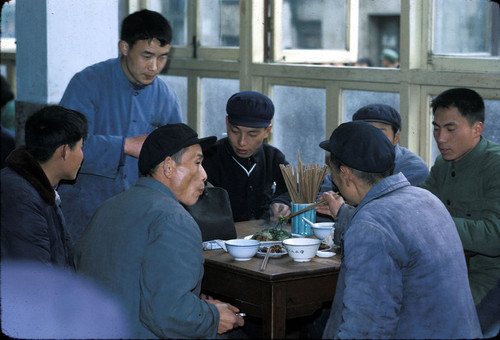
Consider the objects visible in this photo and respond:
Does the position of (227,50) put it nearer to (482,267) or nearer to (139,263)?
(482,267)

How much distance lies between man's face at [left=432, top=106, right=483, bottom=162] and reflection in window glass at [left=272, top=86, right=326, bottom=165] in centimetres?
133

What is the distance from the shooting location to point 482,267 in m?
3.27

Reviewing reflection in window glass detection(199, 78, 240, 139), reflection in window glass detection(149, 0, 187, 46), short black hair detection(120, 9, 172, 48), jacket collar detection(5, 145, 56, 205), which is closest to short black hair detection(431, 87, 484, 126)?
short black hair detection(120, 9, 172, 48)

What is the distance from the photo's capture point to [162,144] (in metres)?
2.52

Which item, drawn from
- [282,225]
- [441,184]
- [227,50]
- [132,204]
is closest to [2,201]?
[132,204]

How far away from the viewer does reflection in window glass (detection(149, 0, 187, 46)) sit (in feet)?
18.4

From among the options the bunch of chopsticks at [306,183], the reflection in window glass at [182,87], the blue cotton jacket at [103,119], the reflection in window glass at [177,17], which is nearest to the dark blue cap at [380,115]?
the bunch of chopsticks at [306,183]

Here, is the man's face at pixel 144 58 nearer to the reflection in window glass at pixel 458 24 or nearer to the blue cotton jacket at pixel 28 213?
the blue cotton jacket at pixel 28 213

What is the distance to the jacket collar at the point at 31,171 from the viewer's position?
2.80 m

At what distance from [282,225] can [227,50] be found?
2.07m

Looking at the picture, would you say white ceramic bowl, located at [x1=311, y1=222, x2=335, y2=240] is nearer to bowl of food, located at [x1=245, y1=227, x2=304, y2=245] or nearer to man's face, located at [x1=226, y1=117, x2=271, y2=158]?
bowl of food, located at [x1=245, y1=227, x2=304, y2=245]

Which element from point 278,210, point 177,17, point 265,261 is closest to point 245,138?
point 278,210

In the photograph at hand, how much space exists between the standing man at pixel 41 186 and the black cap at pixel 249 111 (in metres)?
0.96

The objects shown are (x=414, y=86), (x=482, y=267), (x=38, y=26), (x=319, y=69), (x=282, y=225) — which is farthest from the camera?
(x=38, y=26)
